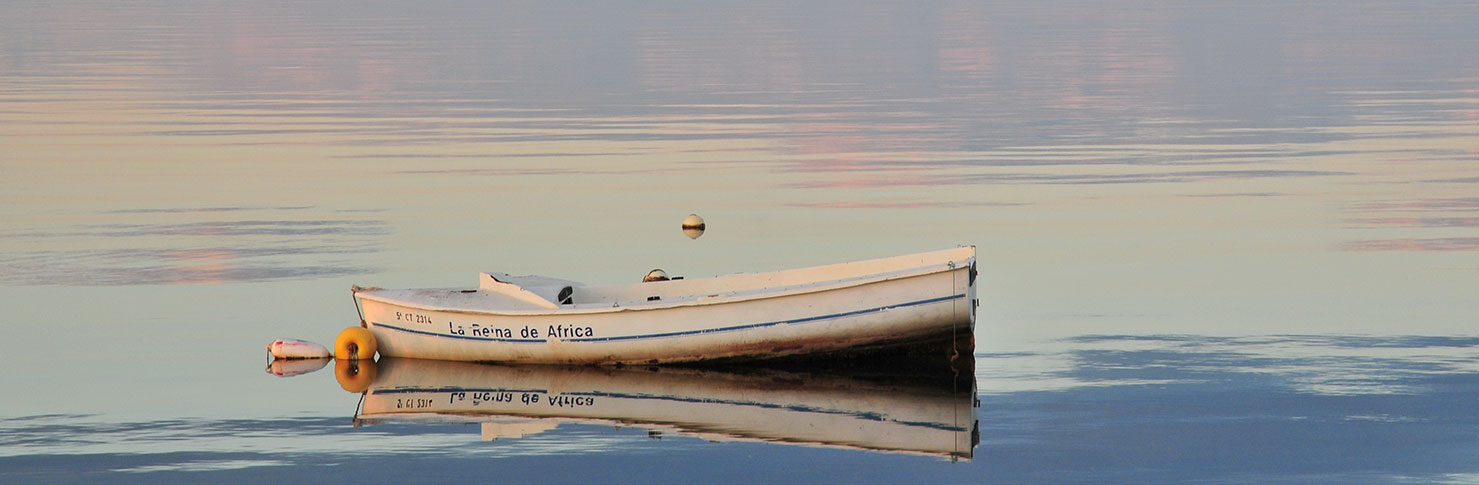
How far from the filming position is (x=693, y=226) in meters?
36.6

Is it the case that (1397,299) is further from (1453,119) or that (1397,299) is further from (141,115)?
(141,115)

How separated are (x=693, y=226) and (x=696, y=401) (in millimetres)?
13209

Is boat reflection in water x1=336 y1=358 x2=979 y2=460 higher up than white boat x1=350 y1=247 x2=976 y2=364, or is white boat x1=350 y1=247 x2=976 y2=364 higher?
white boat x1=350 y1=247 x2=976 y2=364

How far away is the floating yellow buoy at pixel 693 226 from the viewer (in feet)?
119

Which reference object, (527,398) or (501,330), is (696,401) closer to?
(527,398)

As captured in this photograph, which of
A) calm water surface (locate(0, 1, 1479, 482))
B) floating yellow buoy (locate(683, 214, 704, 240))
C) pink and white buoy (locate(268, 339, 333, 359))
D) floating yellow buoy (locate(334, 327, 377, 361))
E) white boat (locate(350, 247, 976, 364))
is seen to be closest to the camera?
calm water surface (locate(0, 1, 1479, 482))

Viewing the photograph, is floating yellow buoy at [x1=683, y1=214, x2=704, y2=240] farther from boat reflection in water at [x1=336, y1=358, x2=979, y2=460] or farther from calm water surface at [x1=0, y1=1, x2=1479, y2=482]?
boat reflection in water at [x1=336, y1=358, x2=979, y2=460]

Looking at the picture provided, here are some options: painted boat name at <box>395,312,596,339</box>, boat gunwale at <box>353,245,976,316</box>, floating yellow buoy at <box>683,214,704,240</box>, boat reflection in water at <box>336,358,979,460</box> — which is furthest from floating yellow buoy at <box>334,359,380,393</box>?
floating yellow buoy at <box>683,214,704,240</box>

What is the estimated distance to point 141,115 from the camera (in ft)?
201

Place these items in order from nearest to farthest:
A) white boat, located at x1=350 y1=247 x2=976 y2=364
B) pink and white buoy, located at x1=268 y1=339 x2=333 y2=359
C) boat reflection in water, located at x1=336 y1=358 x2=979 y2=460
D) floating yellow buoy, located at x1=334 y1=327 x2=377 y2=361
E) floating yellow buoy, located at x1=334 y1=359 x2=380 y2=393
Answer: boat reflection in water, located at x1=336 y1=358 x2=979 y2=460 < floating yellow buoy, located at x1=334 y1=359 x2=380 y2=393 < white boat, located at x1=350 y1=247 x2=976 y2=364 < floating yellow buoy, located at x1=334 y1=327 x2=377 y2=361 < pink and white buoy, located at x1=268 y1=339 x2=333 y2=359

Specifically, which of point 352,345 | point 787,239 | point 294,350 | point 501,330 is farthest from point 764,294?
point 787,239

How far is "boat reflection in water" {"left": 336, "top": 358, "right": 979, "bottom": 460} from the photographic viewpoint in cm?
2183

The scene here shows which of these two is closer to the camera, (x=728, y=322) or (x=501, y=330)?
(x=728, y=322)

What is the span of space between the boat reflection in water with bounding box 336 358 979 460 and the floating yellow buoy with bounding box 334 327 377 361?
127 millimetres
